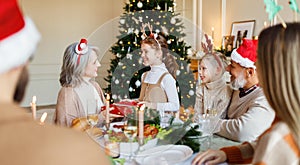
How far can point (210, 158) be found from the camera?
132 cm

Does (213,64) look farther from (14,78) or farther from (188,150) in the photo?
(14,78)

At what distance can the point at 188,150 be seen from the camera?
1429 millimetres

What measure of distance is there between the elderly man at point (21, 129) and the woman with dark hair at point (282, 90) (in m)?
0.55

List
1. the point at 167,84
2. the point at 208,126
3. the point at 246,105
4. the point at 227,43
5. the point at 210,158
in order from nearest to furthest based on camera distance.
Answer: the point at 210,158, the point at 208,126, the point at 246,105, the point at 167,84, the point at 227,43

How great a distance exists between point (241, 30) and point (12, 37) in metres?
4.69

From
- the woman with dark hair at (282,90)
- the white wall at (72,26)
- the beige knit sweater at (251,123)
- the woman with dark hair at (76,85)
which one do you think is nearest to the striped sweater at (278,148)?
the woman with dark hair at (282,90)

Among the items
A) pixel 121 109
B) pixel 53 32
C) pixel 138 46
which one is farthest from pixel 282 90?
pixel 53 32

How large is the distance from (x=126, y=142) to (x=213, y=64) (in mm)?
1208

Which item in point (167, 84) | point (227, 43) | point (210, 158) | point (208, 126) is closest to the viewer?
point (210, 158)

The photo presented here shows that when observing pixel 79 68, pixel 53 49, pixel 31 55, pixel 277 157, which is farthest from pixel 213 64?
pixel 53 49

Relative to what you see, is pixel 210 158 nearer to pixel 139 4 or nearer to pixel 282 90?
pixel 282 90

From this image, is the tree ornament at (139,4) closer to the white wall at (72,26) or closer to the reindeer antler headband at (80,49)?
the white wall at (72,26)

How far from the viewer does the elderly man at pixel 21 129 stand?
48 centimetres

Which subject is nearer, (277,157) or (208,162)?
(277,157)
